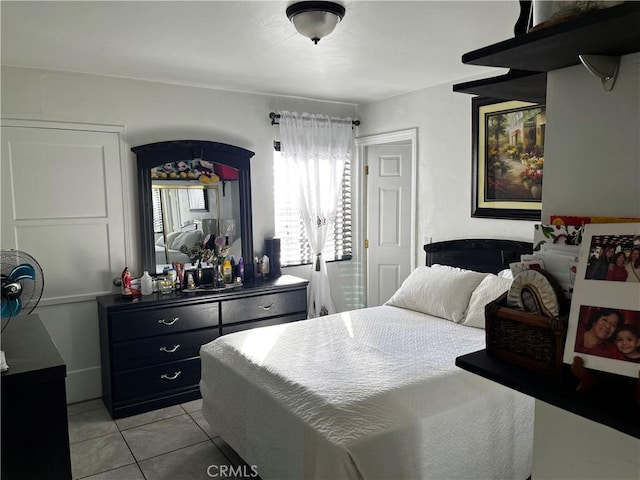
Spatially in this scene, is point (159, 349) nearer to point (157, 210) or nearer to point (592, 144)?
point (157, 210)

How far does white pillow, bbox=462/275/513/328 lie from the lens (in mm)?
3107

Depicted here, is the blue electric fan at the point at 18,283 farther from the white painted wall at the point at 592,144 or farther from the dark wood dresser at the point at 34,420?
the white painted wall at the point at 592,144

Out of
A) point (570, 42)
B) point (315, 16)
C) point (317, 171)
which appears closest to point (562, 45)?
point (570, 42)

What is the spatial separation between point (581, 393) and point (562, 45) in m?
0.65

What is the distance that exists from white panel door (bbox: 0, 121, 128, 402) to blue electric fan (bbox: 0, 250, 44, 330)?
1881 mm

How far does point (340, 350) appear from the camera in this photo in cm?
276

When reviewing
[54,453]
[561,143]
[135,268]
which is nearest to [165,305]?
[135,268]

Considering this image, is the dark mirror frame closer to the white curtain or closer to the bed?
the white curtain

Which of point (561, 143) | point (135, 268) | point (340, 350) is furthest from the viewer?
point (135, 268)

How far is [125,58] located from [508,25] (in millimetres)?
2387

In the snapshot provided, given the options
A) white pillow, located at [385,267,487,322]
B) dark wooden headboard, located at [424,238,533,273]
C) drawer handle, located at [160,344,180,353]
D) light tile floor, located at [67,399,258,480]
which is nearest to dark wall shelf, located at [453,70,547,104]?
white pillow, located at [385,267,487,322]

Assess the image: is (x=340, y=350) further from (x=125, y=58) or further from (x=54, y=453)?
(x=125, y=58)

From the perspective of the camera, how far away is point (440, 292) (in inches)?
135

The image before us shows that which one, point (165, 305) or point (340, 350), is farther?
point (165, 305)
